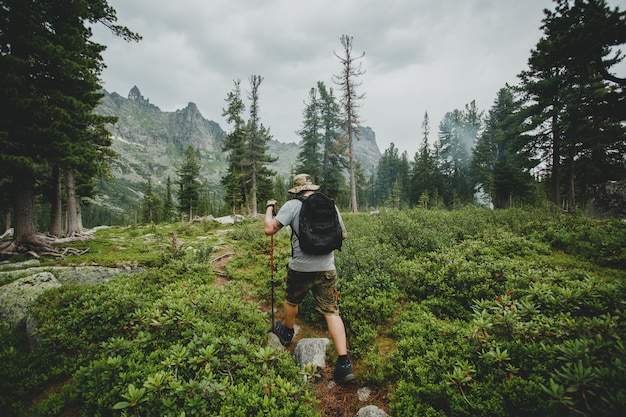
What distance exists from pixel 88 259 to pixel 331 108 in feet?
98.9

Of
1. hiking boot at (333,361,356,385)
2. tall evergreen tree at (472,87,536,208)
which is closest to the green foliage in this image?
hiking boot at (333,361,356,385)

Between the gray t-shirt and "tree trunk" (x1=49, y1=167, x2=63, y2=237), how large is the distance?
14490 mm

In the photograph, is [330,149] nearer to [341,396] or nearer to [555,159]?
[555,159]

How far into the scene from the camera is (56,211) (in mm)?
12242

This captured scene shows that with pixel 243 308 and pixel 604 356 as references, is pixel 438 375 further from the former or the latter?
pixel 243 308

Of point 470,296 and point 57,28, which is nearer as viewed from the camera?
point 470,296

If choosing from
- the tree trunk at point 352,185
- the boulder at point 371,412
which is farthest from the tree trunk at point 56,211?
the tree trunk at point 352,185

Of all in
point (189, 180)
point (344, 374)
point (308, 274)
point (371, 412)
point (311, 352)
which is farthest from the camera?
point (189, 180)

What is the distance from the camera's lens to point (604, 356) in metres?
2.13

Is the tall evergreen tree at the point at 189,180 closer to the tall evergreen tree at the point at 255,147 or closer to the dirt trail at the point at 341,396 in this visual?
the tall evergreen tree at the point at 255,147

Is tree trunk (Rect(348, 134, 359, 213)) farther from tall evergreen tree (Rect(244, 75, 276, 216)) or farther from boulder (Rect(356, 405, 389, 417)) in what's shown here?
boulder (Rect(356, 405, 389, 417))

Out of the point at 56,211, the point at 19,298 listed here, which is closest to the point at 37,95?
the point at 56,211

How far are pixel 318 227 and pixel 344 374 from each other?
7.08 ft

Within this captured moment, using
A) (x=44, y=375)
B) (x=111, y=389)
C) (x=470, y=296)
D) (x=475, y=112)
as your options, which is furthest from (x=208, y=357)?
(x=475, y=112)
